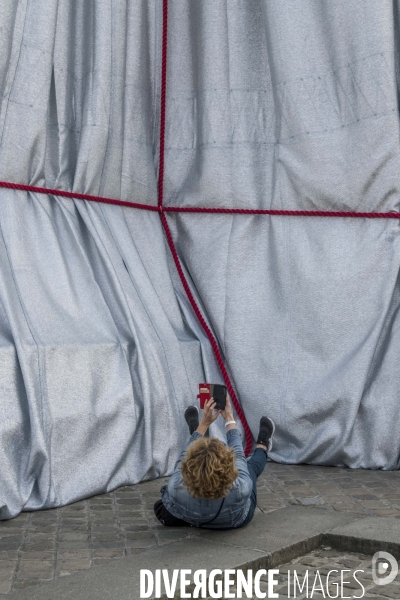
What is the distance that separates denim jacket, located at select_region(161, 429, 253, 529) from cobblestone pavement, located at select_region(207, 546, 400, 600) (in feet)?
1.03

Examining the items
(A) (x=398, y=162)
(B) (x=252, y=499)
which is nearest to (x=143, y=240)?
(A) (x=398, y=162)

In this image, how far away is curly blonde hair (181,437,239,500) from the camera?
3223mm

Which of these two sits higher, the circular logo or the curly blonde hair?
the curly blonde hair

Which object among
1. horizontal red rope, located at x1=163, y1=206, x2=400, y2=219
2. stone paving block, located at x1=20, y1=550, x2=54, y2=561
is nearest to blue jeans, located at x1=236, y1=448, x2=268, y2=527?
stone paving block, located at x1=20, y1=550, x2=54, y2=561

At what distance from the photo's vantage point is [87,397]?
4.36 m

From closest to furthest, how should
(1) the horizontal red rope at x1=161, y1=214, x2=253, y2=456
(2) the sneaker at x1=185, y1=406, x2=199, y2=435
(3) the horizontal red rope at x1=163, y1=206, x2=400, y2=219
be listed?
1. (2) the sneaker at x1=185, y1=406, x2=199, y2=435
2. (3) the horizontal red rope at x1=163, y1=206, x2=400, y2=219
3. (1) the horizontal red rope at x1=161, y1=214, x2=253, y2=456

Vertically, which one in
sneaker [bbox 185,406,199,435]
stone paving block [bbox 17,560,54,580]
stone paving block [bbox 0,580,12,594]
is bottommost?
stone paving block [bbox 17,560,54,580]

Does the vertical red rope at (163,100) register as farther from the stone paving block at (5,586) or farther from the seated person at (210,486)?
the stone paving block at (5,586)

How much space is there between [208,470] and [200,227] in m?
2.49

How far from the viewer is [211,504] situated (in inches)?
134

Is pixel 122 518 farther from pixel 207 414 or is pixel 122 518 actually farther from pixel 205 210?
pixel 205 210

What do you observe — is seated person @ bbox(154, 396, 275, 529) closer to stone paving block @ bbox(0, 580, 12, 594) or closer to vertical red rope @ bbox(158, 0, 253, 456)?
stone paving block @ bbox(0, 580, 12, 594)

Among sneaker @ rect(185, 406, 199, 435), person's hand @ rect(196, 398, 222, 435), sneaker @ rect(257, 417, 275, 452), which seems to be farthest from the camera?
sneaker @ rect(185, 406, 199, 435)

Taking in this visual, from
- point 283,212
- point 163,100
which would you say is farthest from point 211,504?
point 163,100
